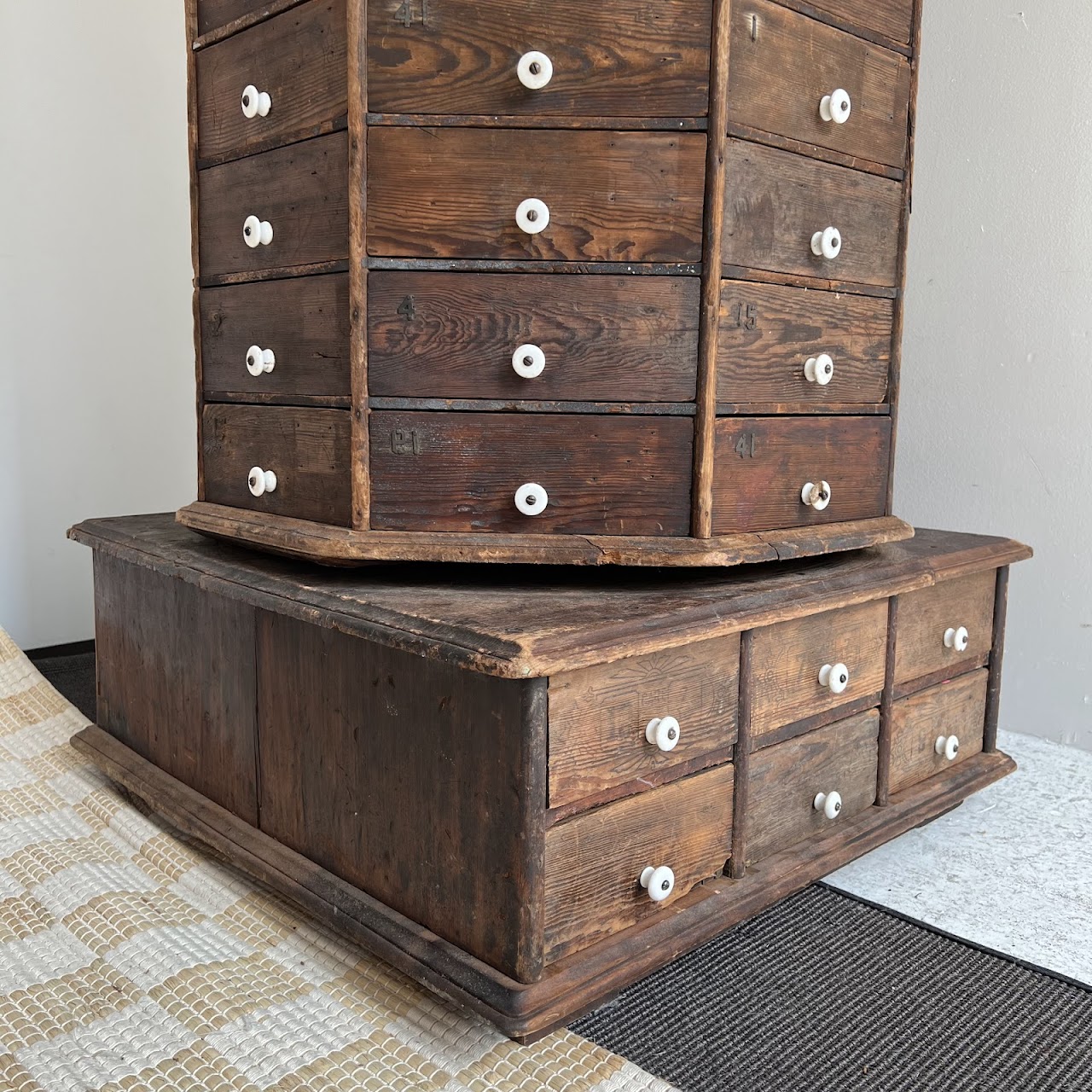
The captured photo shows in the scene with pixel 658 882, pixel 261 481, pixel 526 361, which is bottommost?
pixel 658 882

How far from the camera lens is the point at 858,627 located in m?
1.49

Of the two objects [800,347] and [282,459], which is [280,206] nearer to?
[282,459]

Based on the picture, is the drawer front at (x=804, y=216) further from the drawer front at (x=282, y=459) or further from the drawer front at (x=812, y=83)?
the drawer front at (x=282, y=459)

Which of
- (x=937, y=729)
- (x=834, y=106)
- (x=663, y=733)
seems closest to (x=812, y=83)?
(x=834, y=106)

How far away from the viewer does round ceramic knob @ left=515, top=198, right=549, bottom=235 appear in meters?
1.28

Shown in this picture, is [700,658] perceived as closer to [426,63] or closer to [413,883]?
[413,883]

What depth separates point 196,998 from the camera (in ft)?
4.11

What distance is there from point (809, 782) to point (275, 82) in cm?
118

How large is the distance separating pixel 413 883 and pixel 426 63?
3.19ft

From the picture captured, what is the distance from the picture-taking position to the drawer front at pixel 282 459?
138 centimetres

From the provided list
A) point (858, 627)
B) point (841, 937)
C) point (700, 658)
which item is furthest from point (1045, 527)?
point (700, 658)

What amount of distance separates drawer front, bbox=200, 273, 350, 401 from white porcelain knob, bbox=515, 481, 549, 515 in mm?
256

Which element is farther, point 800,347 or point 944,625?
point 944,625

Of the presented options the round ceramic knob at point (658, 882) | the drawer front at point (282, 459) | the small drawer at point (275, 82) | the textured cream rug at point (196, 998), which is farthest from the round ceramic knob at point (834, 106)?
the textured cream rug at point (196, 998)
